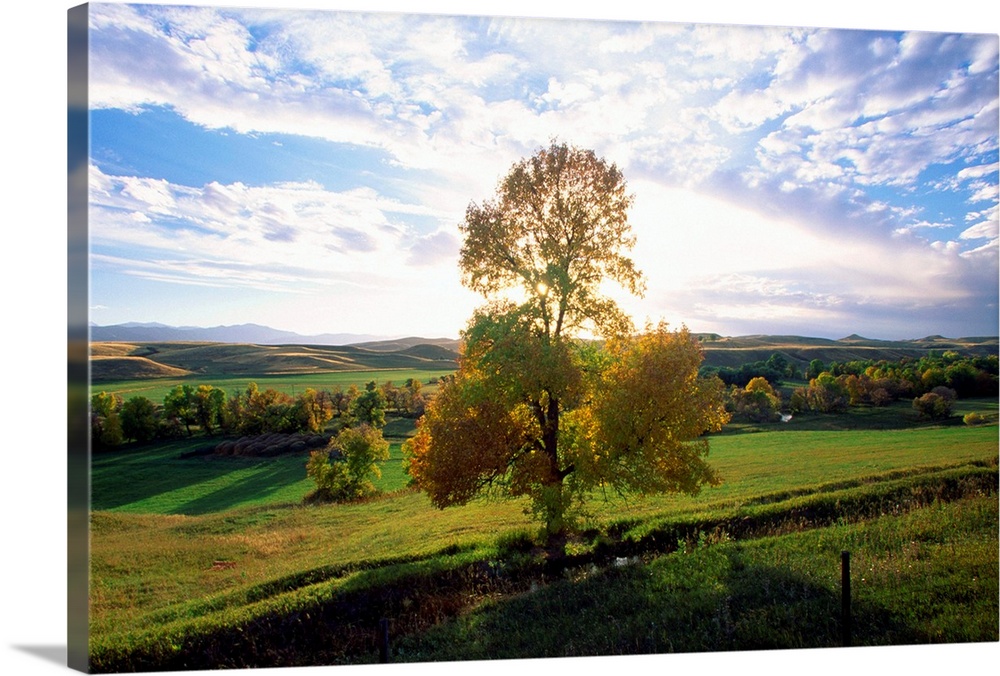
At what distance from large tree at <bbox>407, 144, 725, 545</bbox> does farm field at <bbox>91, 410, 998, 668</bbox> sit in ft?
3.29

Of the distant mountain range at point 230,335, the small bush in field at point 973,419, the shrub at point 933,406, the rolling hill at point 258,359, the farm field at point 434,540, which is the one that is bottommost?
the farm field at point 434,540

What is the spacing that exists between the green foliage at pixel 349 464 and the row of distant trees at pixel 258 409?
329mm

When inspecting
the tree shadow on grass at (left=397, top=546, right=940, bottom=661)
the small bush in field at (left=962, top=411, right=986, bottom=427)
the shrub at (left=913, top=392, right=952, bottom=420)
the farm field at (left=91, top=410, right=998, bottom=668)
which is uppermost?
the shrub at (left=913, top=392, right=952, bottom=420)

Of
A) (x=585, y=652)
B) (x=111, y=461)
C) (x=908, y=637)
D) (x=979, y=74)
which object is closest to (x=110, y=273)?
(x=111, y=461)

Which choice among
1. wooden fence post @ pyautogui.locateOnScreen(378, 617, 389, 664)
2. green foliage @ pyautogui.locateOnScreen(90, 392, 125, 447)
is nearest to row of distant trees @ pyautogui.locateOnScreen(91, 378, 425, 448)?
green foliage @ pyautogui.locateOnScreen(90, 392, 125, 447)

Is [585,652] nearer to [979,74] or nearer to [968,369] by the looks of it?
[968,369]

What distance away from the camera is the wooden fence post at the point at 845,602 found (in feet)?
19.1

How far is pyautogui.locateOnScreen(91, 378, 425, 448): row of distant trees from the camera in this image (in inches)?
291

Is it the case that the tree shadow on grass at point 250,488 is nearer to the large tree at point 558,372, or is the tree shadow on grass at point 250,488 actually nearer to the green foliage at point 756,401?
the large tree at point 558,372

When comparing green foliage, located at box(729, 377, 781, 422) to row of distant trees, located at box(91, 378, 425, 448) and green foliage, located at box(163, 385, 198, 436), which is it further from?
green foliage, located at box(163, 385, 198, 436)

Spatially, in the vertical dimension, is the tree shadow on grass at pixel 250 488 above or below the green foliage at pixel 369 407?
below

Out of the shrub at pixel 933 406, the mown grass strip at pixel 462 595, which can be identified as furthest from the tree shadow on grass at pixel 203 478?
the shrub at pixel 933 406

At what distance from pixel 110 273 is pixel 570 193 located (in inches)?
211

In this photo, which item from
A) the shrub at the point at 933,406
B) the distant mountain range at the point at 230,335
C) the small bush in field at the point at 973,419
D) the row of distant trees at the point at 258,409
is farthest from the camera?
the shrub at the point at 933,406
